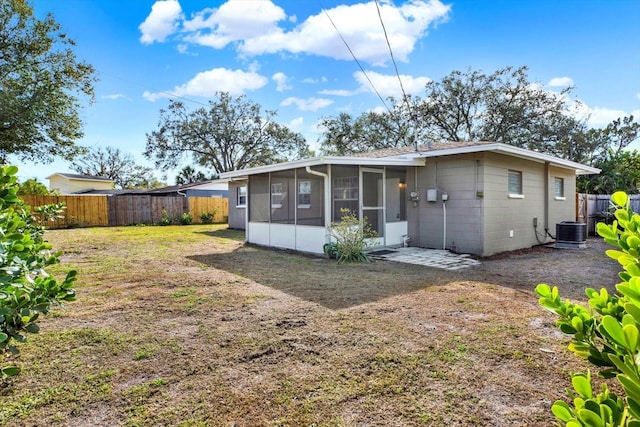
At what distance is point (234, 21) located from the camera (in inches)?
433

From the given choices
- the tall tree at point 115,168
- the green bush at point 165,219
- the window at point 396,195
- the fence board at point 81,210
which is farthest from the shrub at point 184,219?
the tall tree at point 115,168

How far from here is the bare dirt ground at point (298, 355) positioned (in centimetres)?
226

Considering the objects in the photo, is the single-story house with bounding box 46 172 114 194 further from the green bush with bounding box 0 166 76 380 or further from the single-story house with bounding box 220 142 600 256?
the green bush with bounding box 0 166 76 380

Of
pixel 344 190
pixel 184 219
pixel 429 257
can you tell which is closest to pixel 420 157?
pixel 344 190

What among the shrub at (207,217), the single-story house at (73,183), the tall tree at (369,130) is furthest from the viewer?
the single-story house at (73,183)

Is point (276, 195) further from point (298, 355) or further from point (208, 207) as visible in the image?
point (208, 207)

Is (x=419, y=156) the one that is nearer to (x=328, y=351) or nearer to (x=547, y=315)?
(x=547, y=315)

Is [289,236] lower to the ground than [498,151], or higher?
lower

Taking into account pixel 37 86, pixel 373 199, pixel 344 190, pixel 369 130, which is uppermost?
pixel 369 130

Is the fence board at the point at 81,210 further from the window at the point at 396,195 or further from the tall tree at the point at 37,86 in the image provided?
the window at the point at 396,195

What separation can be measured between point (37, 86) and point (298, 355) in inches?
627

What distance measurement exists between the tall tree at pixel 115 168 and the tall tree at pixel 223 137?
397 inches

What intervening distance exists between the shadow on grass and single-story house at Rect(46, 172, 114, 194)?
82.2ft

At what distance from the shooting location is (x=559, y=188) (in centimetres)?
1138
